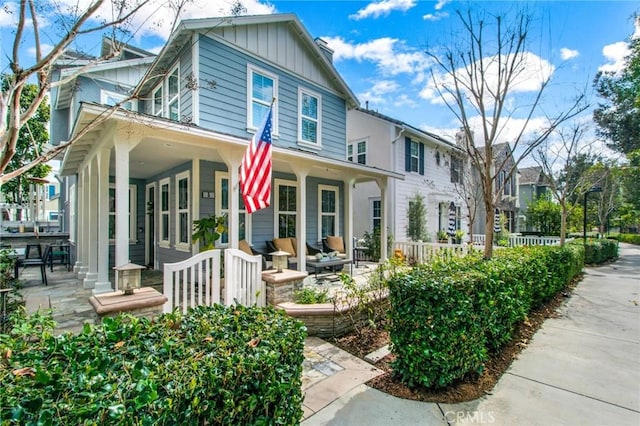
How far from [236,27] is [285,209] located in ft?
16.1

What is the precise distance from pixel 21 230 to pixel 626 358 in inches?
759

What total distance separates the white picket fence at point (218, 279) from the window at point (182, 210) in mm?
3518

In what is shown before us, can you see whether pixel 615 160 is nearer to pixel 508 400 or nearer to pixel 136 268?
pixel 508 400

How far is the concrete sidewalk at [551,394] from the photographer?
8.41 ft

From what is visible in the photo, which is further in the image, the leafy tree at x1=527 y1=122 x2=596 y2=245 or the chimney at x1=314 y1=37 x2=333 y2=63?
the chimney at x1=314 y1=37 x2=333 y2=63

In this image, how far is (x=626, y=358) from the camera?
3734 millimetres

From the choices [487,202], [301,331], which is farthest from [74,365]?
[487,202]

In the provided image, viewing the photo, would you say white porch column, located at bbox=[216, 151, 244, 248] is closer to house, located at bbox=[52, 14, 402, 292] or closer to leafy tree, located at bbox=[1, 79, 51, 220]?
house, located at bbox=[52, 14, 402, 292]

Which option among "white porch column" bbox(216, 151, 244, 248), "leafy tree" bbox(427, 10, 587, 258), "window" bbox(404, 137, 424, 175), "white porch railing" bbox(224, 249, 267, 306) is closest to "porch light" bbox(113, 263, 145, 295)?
"white porch railing" bbox(224, 249, 267, 306)

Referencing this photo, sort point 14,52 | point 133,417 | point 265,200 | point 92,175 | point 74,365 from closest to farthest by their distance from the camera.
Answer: point 133,417 < point 74,365 < point 14,52 < point 265,200 < point 92,175

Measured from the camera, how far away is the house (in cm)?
558

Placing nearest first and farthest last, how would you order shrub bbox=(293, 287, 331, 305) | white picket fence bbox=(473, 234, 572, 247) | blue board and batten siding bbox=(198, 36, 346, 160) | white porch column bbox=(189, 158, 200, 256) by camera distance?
shrub bbox=(293, 287, 331, 305)
blue board and batten siding bbox=(198, 36, 346, 160)
white porch column bbox=(189, 158, 200, 256)
white picket fence bbox=(473, 234, 572, 247)

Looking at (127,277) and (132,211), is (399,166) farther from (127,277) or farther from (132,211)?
(127,277)

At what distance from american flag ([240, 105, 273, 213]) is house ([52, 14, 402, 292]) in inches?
51.8
